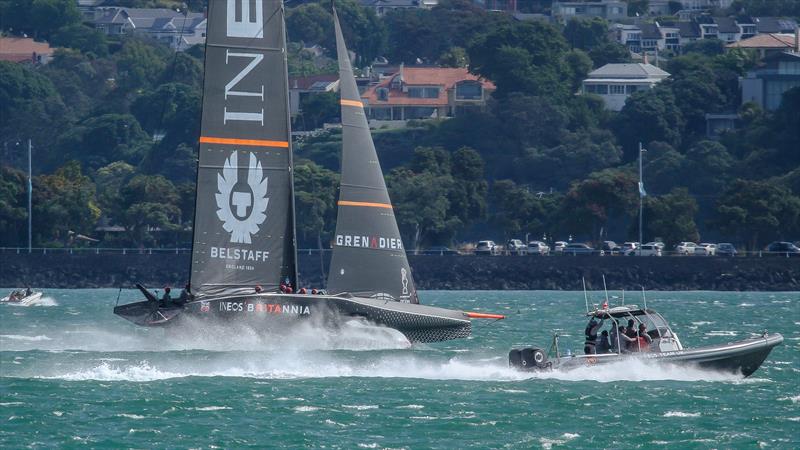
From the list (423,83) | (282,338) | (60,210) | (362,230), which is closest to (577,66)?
(423,83)

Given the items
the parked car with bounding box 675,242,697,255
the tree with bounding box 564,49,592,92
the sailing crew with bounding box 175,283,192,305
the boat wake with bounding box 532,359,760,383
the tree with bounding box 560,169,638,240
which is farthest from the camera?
the tree with bounding box 564,49,592,92

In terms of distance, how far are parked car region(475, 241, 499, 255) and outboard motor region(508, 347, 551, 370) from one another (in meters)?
80.0

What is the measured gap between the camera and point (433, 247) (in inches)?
5177

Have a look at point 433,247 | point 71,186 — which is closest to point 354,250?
point 433,247

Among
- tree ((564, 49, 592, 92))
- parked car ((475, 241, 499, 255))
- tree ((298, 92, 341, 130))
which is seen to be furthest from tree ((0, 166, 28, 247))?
tree ((564, 49, 592, 92))

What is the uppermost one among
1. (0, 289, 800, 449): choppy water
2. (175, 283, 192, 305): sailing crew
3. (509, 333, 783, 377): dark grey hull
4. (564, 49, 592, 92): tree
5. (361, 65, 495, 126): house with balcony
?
(564, 49, 592, 92): tree

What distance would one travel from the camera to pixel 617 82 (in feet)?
636

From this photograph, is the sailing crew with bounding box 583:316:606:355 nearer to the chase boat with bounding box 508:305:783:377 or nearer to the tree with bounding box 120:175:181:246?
the chase boat with bounding box 508:305:783:377

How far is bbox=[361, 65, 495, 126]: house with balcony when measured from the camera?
190 m

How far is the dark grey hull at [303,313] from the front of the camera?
169 feet

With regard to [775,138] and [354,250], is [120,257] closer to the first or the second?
[775,138]

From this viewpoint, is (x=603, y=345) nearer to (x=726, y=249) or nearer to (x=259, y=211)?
(x=259, y=211)

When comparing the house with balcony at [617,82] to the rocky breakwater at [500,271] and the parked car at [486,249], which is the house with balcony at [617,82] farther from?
the rocky breakwater at [500,271]

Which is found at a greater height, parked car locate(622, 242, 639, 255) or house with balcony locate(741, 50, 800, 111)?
house with balcony locate(741, 50, 800, 111)
